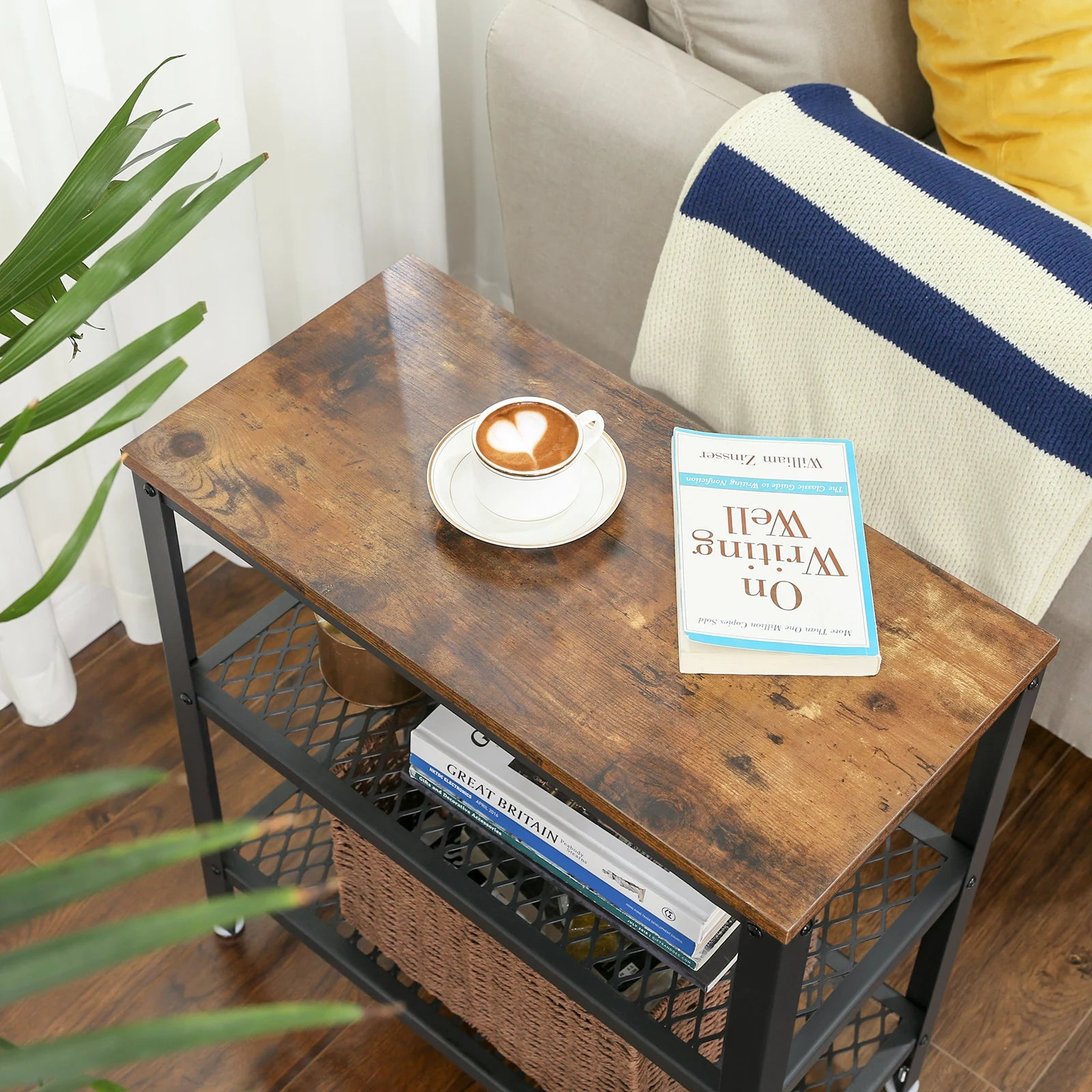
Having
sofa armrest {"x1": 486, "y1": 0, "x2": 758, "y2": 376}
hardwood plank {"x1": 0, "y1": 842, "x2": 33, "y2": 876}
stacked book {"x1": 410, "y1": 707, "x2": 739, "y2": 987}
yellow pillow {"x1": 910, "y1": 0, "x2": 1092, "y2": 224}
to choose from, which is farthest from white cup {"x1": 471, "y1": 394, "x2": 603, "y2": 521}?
hardwood plank {"x1": 0, "y1": 842, "x2": 33, "y2": 876}

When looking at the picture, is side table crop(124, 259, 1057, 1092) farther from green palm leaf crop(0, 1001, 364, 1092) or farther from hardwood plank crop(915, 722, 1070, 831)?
green palm leaf crop(0, 1001, 364, 1092)

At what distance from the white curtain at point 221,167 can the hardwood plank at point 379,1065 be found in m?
0.52

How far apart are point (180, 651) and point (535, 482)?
389mm

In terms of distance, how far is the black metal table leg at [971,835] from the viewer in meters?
1.04

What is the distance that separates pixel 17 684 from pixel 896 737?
1010mm

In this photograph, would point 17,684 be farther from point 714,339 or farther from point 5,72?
point 714,339

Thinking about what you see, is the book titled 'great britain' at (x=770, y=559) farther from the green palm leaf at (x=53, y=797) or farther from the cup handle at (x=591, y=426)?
the green palm leaf at (x=53, y=797)

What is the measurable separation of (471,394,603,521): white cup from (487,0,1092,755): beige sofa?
0.44 metres

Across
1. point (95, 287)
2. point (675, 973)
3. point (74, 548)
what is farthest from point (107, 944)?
point (675, 973)

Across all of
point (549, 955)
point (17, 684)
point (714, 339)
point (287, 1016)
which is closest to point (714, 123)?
point (714, 339)

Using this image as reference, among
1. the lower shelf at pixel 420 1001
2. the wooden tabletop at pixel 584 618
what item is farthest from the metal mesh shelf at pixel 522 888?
the wooden tabletop at pixel 584 618

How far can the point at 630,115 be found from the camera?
1.41 metres

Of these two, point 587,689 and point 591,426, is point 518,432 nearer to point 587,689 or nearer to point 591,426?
point 591,426

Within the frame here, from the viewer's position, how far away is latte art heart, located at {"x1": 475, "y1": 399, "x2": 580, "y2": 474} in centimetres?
103
